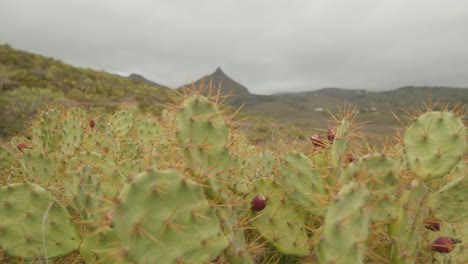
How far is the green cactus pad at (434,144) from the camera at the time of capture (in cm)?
201

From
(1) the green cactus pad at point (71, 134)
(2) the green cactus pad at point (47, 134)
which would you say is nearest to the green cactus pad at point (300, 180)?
(1) the green cactus pad at point (71, 134)

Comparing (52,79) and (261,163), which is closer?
(261,163)

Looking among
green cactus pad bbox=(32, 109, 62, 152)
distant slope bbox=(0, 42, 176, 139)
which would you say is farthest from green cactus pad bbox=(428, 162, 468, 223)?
distant slope bbox=(0, 42, 176, 139)

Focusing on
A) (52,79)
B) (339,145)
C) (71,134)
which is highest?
(52,79)

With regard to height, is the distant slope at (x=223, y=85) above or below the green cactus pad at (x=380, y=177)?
above

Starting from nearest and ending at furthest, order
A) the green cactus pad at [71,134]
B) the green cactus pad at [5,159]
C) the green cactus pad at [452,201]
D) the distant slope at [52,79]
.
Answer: the green cactus pad at [452,201] → the green cactus pad at [71,134] → the green cactus pad at [5,159] → the distant slope at [52,79]

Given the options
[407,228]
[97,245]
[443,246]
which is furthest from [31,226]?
[443,246]

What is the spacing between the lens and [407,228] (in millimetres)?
1847

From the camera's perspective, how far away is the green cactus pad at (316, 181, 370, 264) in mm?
1441

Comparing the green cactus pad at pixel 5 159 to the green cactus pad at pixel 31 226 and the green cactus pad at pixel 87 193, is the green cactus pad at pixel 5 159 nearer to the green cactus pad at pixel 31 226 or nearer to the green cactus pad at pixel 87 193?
the green cactus pad at pixel 31 226

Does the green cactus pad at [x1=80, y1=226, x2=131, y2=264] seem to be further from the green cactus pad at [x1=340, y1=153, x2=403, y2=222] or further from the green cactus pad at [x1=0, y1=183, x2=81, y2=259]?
the green cactus pad at [x1=340, y1=153, x2=403, y2=222]

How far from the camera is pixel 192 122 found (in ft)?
5.95

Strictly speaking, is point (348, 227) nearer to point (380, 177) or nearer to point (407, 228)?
point (380, 177)

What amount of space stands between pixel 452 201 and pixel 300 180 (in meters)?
0.95
